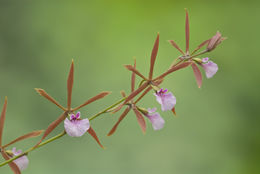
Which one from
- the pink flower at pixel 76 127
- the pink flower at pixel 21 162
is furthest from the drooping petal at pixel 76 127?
the pink flower at pixel 21 162

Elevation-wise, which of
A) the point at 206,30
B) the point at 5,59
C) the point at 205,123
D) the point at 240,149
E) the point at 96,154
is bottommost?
the point at 240,149

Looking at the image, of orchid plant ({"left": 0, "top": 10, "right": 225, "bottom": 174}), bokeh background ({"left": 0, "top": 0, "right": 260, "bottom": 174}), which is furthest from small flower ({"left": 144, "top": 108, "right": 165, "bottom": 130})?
bokeh background ({"left": 0, "top": 0, "right": 260, "bottom": 174})

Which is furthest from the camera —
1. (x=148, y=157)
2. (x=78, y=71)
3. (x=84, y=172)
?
(x=78, y=71)

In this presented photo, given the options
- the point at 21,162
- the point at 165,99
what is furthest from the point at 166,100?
the point at 21,162

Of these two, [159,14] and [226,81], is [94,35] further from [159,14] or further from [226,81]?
[226,81]

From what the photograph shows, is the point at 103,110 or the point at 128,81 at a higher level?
the point at 128,81

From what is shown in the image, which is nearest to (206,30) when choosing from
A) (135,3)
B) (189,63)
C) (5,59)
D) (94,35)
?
(135,3)

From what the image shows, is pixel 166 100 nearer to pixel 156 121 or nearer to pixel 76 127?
pixel 156 121

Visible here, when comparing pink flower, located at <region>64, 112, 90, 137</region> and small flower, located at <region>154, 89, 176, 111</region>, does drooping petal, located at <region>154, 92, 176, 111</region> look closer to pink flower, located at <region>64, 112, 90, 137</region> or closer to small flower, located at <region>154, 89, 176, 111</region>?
small flower, located at <region>154, 89, 176, 111</region>
